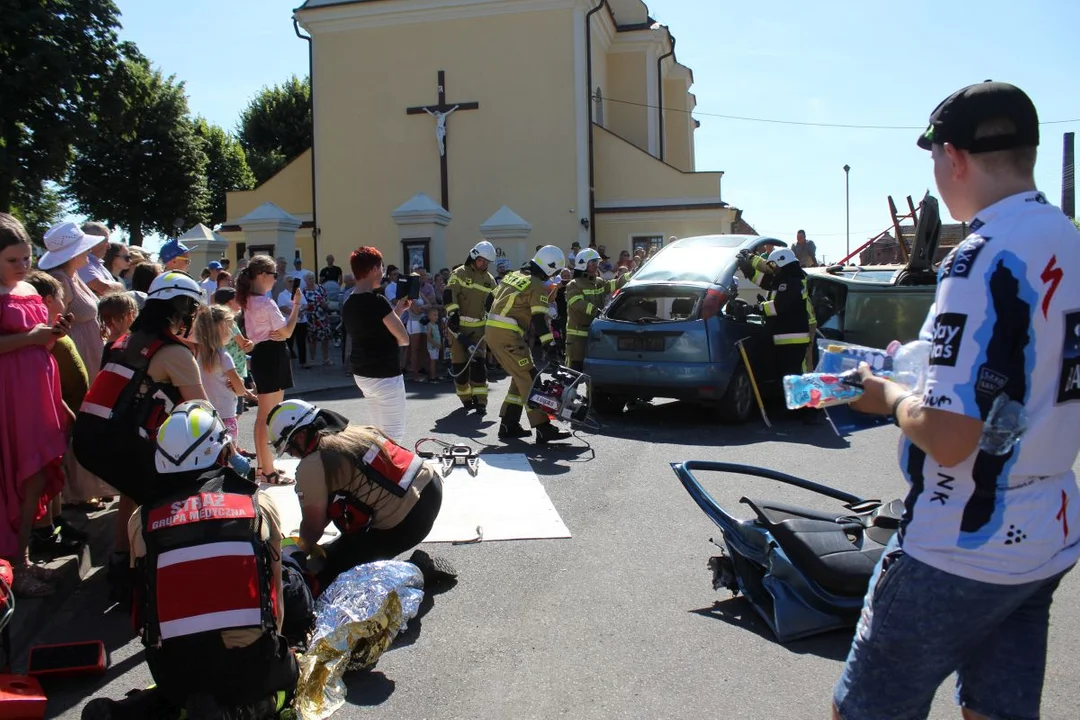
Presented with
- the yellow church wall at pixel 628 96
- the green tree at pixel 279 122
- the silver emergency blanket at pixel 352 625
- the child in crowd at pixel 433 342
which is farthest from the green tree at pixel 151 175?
the silver emergency blanket at pixel 352 625

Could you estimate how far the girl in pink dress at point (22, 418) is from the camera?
4.75 m

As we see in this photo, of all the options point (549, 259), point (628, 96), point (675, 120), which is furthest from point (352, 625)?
point (675, 120)

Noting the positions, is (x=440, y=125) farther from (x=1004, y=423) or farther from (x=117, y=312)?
(x=1004, y=423)

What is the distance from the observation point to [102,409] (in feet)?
15.2

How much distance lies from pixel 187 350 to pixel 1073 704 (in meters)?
4.36

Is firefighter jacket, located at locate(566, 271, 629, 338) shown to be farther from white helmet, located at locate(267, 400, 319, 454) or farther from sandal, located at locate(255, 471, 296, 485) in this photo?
white helmet, located at locate(267, 400, 319, 454)

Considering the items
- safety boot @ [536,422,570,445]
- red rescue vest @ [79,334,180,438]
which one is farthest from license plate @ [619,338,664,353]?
red rescue vest @ [79,334,180,438]

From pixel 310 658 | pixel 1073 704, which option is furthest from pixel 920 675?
pixel 310 658

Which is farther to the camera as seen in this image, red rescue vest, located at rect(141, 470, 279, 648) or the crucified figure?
the crucified figure

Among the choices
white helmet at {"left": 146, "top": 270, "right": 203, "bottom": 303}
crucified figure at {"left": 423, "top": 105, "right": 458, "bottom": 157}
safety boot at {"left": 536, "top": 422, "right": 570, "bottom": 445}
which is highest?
crucified figure at {"left": 423, "top": 105, "right": 458, "bottom": 157}

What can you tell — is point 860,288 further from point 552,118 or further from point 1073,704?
point 552,118

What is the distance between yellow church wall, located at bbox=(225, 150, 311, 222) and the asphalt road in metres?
23.1

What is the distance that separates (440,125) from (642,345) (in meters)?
17.6

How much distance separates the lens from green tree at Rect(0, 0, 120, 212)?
22.2m
